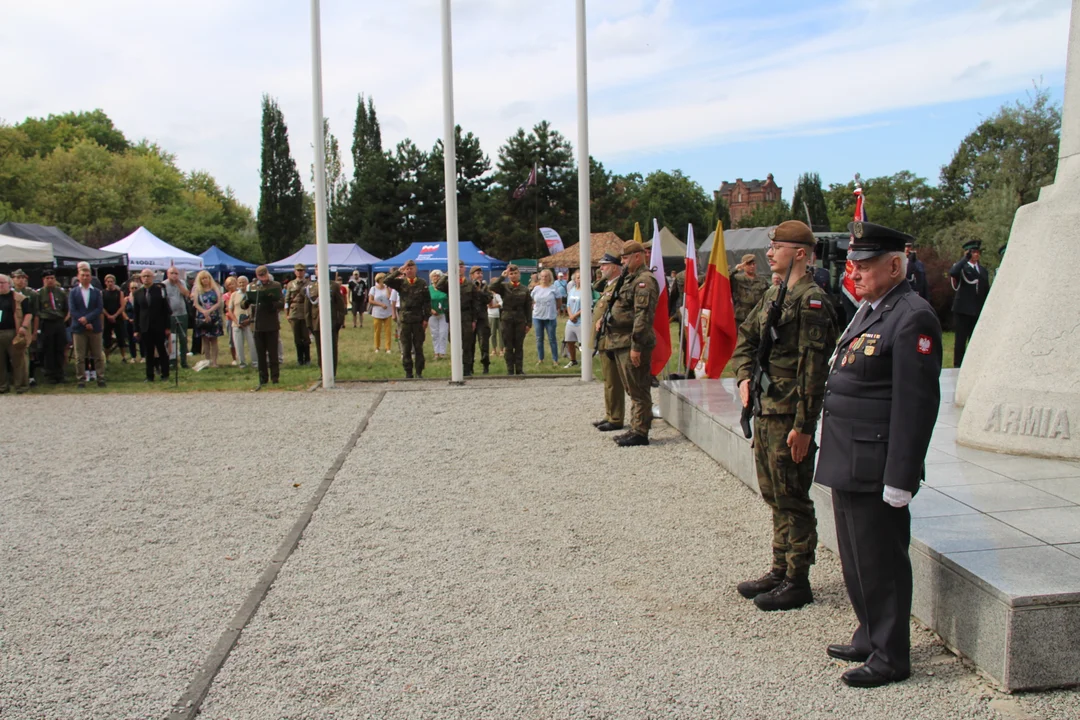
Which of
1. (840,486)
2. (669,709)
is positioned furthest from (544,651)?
(840,486)

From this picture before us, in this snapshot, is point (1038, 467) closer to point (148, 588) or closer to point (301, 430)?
point (148, 588)

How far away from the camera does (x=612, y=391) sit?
9.84m

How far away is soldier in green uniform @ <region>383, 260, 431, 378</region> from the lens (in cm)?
Answer: 1492

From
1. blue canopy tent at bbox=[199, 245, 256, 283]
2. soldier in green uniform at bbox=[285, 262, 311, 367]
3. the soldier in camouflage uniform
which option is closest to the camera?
the soldier in camouflage uniform

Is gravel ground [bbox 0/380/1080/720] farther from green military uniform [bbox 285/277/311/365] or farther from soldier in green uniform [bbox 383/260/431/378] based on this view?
green military uniform [bbox 285/277/311/365]

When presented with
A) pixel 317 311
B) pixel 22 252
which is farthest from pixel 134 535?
pixel 22 252

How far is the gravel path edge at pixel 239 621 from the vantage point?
365 cm

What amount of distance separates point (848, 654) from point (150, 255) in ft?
89.1

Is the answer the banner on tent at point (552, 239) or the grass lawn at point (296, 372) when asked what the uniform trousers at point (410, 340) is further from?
the banner on tent at point (552, 239)

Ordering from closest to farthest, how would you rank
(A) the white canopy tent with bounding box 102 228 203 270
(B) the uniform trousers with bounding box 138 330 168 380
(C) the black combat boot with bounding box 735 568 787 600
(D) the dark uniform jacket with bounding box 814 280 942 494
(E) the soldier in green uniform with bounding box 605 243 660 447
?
(D) the dark uniform jacket with bounding box 814 280 942 494
(C) the black combat boot with bounding box 735 568 787 600
(E) the soldier in green uniform with bounding box 605 243 660 447
(B) the uniform trousers with bounding box 138 330 168 380
(A) the white canopy tent with bounding box 102 228 203 270

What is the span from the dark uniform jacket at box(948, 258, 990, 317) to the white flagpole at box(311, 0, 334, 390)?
10580 mm

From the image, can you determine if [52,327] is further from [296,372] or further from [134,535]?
[134,535]

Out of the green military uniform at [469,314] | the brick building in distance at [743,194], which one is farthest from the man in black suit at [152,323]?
the brick building in distance at [743,194]

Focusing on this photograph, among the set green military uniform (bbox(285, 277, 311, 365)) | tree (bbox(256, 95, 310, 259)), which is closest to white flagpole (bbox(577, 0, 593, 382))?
green military uniform (bbox(285, 277, 311, 365))
